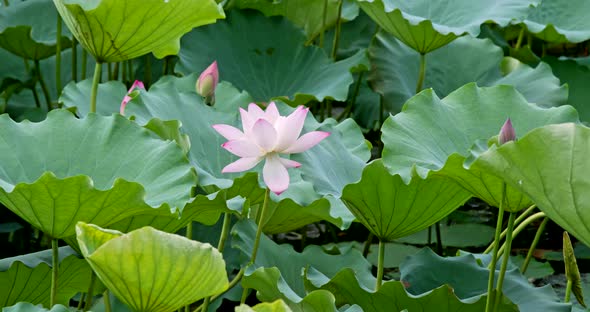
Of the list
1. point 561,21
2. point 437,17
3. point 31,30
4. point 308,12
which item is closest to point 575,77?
point 561,21

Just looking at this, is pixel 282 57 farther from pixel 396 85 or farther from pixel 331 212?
pixel 331 212

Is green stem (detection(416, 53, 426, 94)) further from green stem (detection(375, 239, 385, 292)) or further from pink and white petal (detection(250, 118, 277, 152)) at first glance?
pink and white petal (detection(250, 118, 277, 152))

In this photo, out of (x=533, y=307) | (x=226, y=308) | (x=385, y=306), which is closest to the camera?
(x=385, y=306)

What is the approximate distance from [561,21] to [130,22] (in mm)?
1500

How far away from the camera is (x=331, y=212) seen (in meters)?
1.61

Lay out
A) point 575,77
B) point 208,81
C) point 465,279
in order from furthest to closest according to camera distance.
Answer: point 575,77 < point 208,81 < point 465,279

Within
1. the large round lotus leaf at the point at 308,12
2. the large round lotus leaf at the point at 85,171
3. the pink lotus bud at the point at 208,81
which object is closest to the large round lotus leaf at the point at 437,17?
the large round lotus leaf at the point at 308,12

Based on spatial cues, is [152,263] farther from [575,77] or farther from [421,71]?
[575,77]

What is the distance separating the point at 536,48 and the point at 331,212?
7.21 ft

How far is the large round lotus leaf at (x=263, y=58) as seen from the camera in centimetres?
254

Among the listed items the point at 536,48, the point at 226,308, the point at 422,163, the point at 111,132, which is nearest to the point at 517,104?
the point at 422,163

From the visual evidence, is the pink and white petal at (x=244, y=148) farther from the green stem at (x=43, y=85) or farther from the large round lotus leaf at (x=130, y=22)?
the green stem at (x=43, y=85)

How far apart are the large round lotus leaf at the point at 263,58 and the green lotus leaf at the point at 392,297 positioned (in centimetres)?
100

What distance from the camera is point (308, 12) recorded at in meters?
2.87
